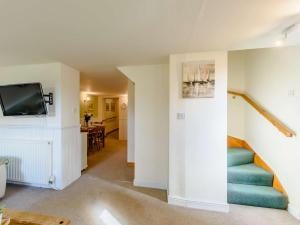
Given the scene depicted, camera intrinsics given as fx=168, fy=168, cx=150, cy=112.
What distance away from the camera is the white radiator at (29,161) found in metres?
2.81

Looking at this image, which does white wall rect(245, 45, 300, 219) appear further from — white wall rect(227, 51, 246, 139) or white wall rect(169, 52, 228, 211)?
white wall rect(169, 52, 228, 211)

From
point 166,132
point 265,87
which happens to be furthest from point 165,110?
point 265,87

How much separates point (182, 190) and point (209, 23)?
208 centimetres

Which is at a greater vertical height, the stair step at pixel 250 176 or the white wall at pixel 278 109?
the white wall at pixel 278 109

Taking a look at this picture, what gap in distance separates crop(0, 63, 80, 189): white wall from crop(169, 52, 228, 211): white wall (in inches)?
72.3

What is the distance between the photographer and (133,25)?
62.1 inches

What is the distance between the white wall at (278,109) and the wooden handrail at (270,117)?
5 cm

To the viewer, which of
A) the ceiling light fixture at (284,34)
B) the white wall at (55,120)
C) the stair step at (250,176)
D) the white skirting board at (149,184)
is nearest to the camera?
the ceiling light fixture at (284,34)

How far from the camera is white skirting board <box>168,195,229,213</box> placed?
7.28 ft

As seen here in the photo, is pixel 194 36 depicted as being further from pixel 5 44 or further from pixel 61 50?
pixel 5 44

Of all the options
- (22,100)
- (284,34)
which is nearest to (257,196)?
(284,34)

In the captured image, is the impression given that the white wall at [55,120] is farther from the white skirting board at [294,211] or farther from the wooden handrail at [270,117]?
the white skirting board at [294,211]

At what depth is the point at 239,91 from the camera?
11.6 feet

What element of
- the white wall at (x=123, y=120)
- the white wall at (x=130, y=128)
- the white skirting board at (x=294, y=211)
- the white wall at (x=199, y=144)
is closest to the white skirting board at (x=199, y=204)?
the white wall at (x=199, y=144)
